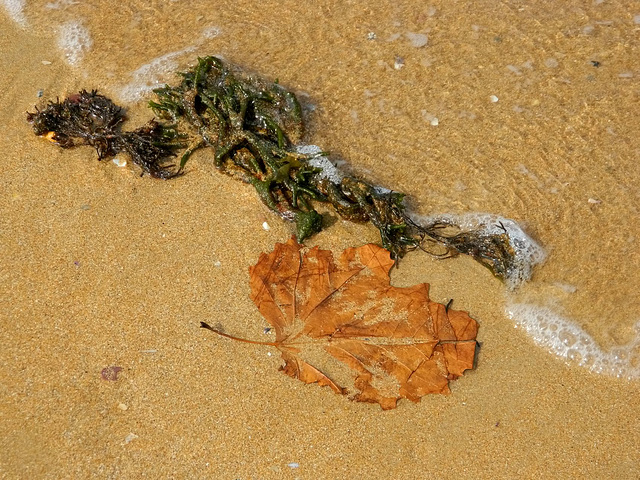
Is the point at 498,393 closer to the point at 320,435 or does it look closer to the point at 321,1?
the point at 320,435

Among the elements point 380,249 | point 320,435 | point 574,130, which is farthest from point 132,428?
point 574,130

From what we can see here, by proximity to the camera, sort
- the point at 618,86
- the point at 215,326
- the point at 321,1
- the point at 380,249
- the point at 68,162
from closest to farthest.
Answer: the point at 215,326, the point at 380,249, the point at 68,162, the point at 618,86, the point at 321,1

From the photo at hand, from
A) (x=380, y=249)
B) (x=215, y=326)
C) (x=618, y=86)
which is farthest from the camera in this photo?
(x=618, y=86)

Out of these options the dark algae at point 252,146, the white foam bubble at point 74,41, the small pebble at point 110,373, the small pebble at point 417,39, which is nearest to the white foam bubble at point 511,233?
the dark algae at point 252,146

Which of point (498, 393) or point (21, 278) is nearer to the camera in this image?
point (498, 393)

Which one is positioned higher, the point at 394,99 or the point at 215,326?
the point at 394,99

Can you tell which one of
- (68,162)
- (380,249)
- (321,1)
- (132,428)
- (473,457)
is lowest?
(473,457)
